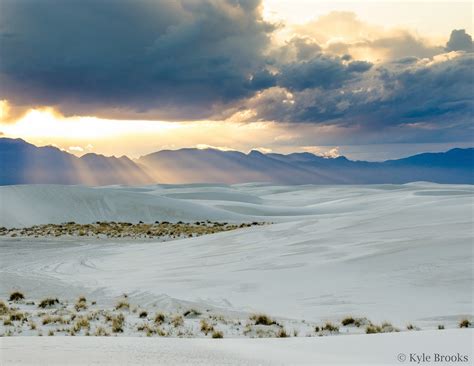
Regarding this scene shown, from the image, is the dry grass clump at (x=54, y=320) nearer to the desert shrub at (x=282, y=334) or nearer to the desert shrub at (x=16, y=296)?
the desert shrub at (x=16, y=296)

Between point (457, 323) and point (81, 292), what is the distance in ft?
34.1

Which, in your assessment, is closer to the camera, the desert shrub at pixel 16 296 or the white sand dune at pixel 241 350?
the white sand dune at pixel 241 350

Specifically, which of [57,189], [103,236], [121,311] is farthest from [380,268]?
[57,189]

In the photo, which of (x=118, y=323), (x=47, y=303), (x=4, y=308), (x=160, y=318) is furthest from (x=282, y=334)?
(x=4, y=308)

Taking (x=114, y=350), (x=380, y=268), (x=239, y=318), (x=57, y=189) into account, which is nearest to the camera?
(x=114, y=350)

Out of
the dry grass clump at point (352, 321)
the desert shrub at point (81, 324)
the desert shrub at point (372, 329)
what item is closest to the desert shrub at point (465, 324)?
the desert shrub at point (372, 329)

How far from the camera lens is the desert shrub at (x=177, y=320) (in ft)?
36.1

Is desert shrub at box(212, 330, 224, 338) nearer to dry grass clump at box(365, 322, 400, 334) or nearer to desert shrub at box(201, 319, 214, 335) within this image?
desert shrub at box(201, 319, 214, 335)

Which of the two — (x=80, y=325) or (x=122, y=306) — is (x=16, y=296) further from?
(x=80, y=325)

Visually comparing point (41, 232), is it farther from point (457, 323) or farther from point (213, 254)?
point (457, 323)

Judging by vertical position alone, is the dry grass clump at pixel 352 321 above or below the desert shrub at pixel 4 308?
below

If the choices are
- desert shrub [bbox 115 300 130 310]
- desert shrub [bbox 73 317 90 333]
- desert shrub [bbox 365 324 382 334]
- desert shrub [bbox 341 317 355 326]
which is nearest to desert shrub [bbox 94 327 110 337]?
desert shrub [bbox 73 317 90 333]

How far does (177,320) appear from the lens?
11219mm

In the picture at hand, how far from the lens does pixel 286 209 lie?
65.6 metres
